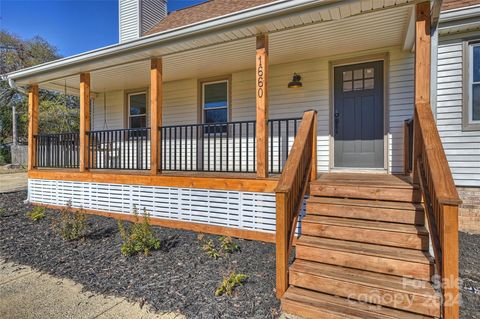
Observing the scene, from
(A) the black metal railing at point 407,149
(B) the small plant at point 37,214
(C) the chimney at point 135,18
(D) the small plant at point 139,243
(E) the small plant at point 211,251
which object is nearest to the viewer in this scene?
(E) the small plant at point 211,251

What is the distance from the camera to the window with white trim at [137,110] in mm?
8203

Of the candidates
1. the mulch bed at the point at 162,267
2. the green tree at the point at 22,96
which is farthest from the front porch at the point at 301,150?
the green tree at the point at 22,96

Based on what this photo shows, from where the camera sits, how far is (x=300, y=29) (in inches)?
171

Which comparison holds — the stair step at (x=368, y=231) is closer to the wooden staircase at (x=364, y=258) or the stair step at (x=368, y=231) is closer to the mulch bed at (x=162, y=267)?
the wooden staircase at (x=364, y=258)

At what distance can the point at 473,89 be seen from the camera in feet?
15.3

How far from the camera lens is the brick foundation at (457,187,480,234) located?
4598 mm

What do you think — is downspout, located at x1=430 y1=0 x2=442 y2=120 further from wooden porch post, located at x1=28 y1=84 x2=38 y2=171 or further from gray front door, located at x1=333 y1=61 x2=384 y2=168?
wooden porch post, located at x1=28 y1=84 x2=38 y2=171

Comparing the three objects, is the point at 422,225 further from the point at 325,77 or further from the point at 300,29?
the point at 325,77

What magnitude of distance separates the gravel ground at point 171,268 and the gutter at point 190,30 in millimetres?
3134

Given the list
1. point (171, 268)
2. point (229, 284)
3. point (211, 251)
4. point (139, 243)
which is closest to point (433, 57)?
point (229, 284)

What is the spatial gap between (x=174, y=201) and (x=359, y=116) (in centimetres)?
372

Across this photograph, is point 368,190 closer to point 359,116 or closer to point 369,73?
point 359,116

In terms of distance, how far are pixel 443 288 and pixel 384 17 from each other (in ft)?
11.4

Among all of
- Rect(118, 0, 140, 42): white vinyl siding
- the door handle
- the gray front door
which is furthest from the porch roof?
Rect(118, 0, 140, 42): white vinyl siding
